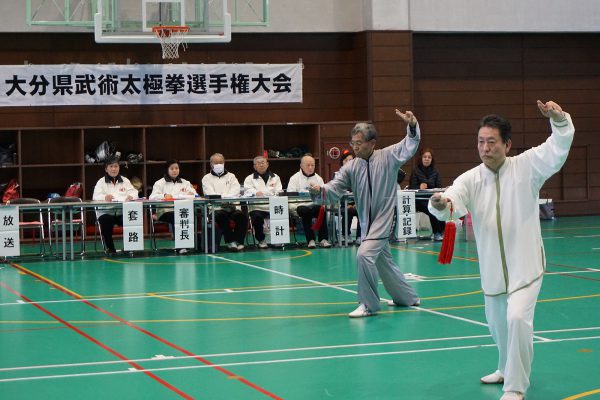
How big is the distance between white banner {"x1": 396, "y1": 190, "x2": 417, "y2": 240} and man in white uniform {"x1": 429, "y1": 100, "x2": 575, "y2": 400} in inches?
413

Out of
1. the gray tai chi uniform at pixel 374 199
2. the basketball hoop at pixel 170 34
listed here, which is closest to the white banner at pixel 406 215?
the basketball hoop at pixel 170 34

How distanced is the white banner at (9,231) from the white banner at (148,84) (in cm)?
502

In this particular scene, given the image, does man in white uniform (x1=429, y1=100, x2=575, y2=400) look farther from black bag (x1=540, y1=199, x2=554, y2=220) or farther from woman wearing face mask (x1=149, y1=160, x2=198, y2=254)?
black bag (x1=540, y1=199, x2=554, y2=220)

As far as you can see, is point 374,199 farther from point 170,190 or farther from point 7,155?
point 7,155

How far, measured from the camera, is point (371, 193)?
33.5ft

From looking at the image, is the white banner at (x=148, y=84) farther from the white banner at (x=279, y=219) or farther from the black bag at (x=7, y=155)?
the white banner at (x=279, y=219)

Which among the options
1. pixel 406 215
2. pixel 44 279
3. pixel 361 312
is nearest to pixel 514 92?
pixel 406 215

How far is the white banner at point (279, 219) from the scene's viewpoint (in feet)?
54.4

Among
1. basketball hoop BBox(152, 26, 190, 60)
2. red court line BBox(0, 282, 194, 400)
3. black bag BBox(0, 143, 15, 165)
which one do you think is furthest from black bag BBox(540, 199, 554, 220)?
red court line BBox(0, 282, 194, 400)

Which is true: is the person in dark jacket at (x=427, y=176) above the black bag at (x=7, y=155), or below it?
below

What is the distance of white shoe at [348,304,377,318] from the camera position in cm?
999

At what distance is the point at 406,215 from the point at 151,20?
591cm

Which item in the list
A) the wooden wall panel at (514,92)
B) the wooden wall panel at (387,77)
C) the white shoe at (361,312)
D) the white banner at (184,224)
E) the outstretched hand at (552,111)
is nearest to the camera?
the outstretched hand at (552,111)

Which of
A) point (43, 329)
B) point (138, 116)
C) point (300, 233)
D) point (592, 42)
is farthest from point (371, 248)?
point (592, 42)
